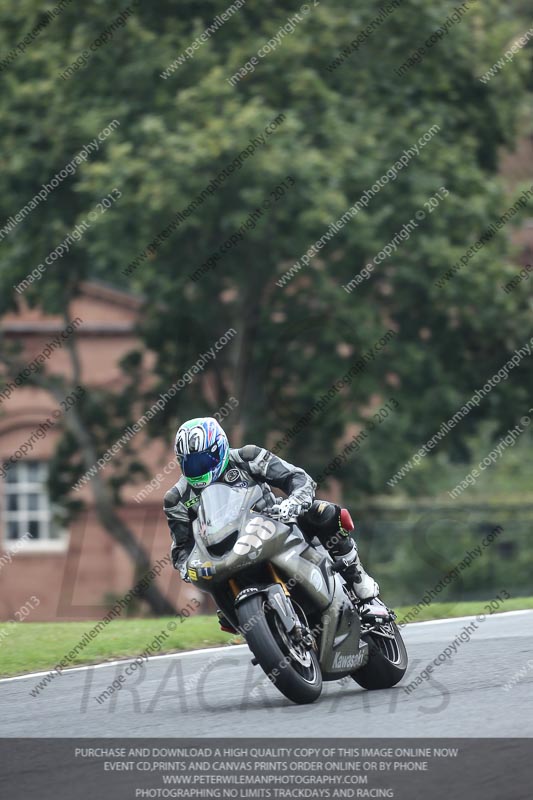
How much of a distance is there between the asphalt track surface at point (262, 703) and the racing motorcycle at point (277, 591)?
223mm

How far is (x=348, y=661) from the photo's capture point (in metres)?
8.88

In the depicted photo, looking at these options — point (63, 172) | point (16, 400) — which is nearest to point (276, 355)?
point (63, 172)

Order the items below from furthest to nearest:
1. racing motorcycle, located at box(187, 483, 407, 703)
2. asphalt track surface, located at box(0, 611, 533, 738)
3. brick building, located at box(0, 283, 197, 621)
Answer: brick building, located at box(0, 283, 197, 621) → racing motorcycle, located at box(187, 483, 407, 703) → asphalt track surface, located at box(0, 611, 533, 738)

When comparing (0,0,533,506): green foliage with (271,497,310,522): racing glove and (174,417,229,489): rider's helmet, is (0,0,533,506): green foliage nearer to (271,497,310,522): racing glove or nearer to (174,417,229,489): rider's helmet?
(174,417,229,489): rider's helmet

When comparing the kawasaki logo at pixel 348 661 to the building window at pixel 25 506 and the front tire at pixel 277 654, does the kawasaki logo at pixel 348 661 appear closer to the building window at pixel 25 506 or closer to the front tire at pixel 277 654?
the front tire at pixel 277 654

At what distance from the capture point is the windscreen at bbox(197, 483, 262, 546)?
333 inches

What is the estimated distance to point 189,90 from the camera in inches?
926

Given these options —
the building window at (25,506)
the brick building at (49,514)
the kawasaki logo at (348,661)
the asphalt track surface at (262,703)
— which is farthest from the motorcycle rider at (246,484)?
the building window at (25,506)

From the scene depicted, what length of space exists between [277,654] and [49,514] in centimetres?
2814

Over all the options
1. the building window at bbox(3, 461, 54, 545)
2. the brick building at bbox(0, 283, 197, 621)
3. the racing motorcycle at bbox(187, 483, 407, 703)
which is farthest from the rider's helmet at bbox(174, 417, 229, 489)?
the building window at bbox(3, 461, 54, 545)

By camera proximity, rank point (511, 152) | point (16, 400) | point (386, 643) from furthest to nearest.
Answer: point (16, 400), point (511, 152), point (386, 643)

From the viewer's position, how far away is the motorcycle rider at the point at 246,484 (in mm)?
8641
